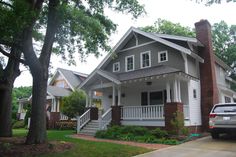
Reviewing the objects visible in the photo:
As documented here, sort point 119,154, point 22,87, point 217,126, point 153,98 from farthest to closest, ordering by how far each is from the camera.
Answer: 1. point 22,87
2. point 153,98
3. point 217,126
4. point 119,154

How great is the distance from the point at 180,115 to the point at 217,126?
2127mm

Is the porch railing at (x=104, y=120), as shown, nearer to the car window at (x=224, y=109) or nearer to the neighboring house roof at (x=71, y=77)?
the car window at (x=224, y=109)

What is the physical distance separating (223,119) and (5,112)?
11.3 m

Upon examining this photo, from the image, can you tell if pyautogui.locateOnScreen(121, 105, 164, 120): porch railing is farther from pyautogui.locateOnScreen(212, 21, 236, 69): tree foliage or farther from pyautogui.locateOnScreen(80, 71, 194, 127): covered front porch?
pyautogui.locateOnScreen(212, 21, 236, 69): tree foliage

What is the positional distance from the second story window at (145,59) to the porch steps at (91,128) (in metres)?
5.72

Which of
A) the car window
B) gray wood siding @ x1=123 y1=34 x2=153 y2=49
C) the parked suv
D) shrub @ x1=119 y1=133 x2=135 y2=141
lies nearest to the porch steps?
shrub @ x1=119 y1=133 x2=135 y2=141

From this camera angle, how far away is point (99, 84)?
1634 cm

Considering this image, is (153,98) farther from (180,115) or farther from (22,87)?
(22,87)

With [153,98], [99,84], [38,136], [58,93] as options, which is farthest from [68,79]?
[38,136]

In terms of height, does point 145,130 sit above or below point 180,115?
below

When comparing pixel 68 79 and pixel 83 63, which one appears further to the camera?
pixel 68 79

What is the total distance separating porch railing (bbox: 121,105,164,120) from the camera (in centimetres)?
1312

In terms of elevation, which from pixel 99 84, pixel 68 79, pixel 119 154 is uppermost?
pixel 68 79

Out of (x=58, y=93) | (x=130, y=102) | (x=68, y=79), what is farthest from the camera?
(x=68, y=79)
